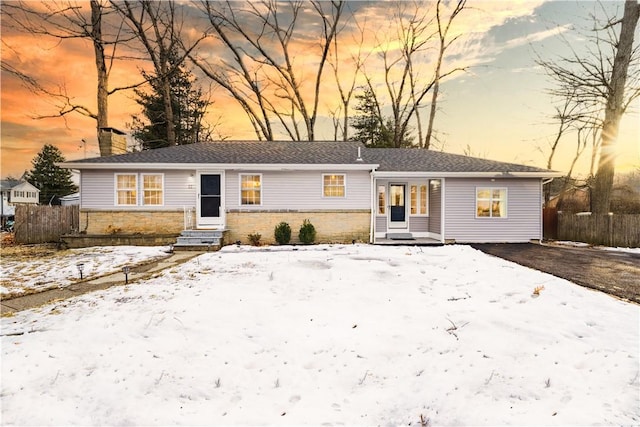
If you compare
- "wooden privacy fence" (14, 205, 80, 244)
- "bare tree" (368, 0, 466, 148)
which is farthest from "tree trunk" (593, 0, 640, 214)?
"wooden privacy fence" (14, 205, 80, 244)

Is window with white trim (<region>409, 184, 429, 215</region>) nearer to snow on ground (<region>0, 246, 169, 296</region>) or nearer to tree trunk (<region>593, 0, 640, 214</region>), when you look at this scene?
tree trunk (<region>593, 0, 640, 214</region>)

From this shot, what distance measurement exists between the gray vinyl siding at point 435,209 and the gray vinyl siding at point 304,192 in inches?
123

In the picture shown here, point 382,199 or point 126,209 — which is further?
point 382,199

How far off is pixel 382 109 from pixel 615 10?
16.7m

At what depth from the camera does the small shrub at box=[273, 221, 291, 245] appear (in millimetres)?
13141

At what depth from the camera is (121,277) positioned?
7.82m

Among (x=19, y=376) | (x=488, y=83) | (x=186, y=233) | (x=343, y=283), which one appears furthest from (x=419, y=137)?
(x=19, y=376)

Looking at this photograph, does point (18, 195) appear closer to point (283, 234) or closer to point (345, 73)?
point (345, 73)

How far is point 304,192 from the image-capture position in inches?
541

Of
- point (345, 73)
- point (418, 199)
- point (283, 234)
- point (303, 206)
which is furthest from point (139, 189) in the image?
point (345, 73)

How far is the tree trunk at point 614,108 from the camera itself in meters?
13.5

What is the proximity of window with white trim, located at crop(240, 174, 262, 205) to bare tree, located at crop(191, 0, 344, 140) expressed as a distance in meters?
14.1

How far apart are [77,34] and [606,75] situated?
2683 centimetres

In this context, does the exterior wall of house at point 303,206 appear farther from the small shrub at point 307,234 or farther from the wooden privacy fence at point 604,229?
the wooden privacy fence at point 604,229
